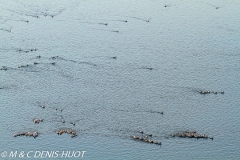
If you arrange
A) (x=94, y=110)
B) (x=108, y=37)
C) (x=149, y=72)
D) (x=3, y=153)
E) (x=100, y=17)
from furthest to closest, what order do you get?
(x=100, y=17) < (x=108, y=37) < (x=149, y=72) < (x=94, y=110) < (x=3, y=153)

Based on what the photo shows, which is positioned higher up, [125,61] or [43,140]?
[125,61]

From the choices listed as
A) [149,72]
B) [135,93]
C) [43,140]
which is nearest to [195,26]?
[149,72]

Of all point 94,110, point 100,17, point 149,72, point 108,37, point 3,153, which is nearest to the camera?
point 3,153

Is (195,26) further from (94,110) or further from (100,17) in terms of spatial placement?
(94,110)

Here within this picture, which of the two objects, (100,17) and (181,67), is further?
(100,17)

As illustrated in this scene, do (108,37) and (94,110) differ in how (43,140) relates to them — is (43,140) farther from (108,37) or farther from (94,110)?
(108,37)

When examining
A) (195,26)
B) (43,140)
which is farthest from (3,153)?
(195,26)

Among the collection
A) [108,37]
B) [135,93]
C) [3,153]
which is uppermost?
[108,37]
